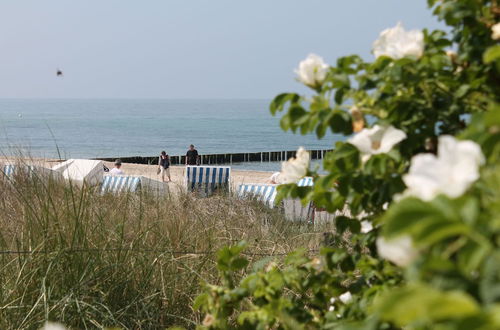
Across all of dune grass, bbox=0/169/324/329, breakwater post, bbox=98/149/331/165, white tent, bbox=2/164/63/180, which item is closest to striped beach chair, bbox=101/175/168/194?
white tent, bbox=2/164/63/180

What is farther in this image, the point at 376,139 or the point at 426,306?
the point at 376,139

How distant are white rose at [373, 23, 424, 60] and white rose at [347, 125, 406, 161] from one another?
201 mm

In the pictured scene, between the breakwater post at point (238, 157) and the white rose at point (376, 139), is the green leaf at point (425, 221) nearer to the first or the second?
the white rose at point (376, 139)

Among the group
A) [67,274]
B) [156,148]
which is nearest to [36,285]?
[67,274]

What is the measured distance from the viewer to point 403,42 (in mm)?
1686

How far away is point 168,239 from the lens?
14.8ft

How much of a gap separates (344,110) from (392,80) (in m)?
0.14

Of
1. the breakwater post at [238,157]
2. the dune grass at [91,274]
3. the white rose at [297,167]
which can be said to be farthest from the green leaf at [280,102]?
the breakwater post at [238,157]

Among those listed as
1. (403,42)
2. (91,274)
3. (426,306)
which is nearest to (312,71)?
(403,42)

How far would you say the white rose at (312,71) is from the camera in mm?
1757

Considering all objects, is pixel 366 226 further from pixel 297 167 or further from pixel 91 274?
pixel 91 274

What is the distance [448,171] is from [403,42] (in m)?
0.76

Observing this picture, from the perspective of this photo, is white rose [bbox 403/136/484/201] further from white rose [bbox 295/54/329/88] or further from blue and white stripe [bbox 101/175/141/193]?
blue and white stripe [bbox 101/175/141/193]

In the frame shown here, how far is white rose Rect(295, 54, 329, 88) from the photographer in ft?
5.76
